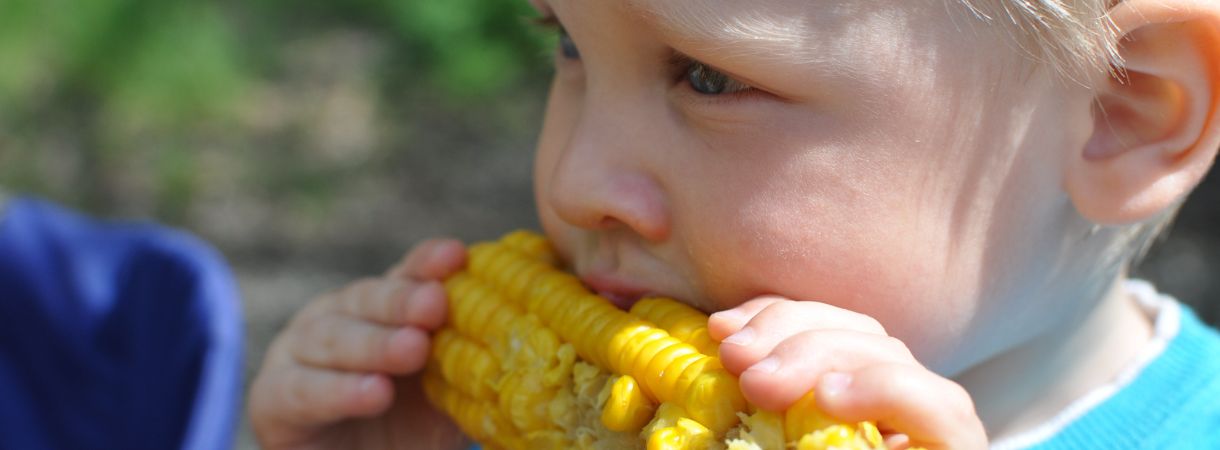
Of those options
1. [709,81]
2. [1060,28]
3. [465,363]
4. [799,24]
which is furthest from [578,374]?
[1060,28]

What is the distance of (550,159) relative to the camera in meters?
1.67

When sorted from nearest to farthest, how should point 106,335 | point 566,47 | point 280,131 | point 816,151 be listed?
point 816,151 → point 566,47 → point 106,335 → point 280,131

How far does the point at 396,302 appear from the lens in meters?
1.82

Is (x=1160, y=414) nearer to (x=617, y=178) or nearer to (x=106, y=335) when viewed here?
(x=617, y=178)

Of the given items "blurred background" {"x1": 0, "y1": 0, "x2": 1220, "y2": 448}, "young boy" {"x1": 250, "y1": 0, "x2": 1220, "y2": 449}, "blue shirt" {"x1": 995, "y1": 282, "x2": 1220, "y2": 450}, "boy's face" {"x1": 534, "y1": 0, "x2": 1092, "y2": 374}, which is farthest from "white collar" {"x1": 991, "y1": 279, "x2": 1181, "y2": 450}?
"blurred background" {"x1": 0, "y1": 0, "x2": 1220, "y2": 448}

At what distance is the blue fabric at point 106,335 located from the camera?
2312 mm

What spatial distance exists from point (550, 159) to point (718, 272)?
0.34 metres

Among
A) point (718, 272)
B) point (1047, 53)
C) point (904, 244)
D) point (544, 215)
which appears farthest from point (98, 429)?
point (1047, 53)

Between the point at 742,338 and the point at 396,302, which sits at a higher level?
the point at 742,338

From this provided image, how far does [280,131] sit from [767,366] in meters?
4.50

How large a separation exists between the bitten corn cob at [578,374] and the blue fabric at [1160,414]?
728mm

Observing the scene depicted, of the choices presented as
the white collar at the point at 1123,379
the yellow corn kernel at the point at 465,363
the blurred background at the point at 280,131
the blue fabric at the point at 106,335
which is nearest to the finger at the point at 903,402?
the yellow corn kernel at the point at 465,363

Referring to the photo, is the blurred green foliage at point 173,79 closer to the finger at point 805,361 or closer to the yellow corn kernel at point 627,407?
the yellow corn kernel at point 627,407

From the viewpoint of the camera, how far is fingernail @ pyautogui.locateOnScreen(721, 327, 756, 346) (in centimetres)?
124
